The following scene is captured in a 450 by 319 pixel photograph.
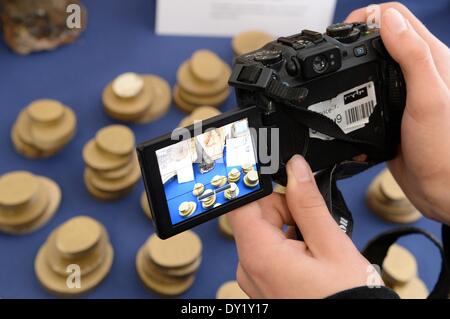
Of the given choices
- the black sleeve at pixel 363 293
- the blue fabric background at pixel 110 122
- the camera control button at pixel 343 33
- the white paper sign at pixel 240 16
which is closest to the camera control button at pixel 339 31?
the camera control button at pixel 343 33

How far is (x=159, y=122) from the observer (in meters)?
0.94

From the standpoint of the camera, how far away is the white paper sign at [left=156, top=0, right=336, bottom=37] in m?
1.00

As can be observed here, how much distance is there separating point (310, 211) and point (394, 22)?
0.19 metres

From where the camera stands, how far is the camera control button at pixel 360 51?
1.77 feet

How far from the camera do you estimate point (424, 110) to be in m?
0.56

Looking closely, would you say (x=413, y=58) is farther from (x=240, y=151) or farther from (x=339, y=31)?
(x=240, y=151)

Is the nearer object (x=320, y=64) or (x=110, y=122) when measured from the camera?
(x=320, y=64)

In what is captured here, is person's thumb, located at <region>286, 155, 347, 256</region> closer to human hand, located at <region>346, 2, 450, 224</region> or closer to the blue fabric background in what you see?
human hand, located at <region>346, 2, 450, 224</region>

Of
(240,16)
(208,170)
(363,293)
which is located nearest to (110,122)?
(240,16)

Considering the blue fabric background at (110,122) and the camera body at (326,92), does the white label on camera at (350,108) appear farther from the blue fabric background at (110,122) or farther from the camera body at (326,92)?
the blue fabric background at (110,122)

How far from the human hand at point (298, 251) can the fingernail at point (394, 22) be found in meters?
0.15

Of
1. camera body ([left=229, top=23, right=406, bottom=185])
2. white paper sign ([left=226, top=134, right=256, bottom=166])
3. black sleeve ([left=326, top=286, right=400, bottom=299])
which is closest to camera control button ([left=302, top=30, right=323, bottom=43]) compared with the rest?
camera body ([left=229, top=23, right=406, bottom=185])

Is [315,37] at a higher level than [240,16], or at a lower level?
higher
